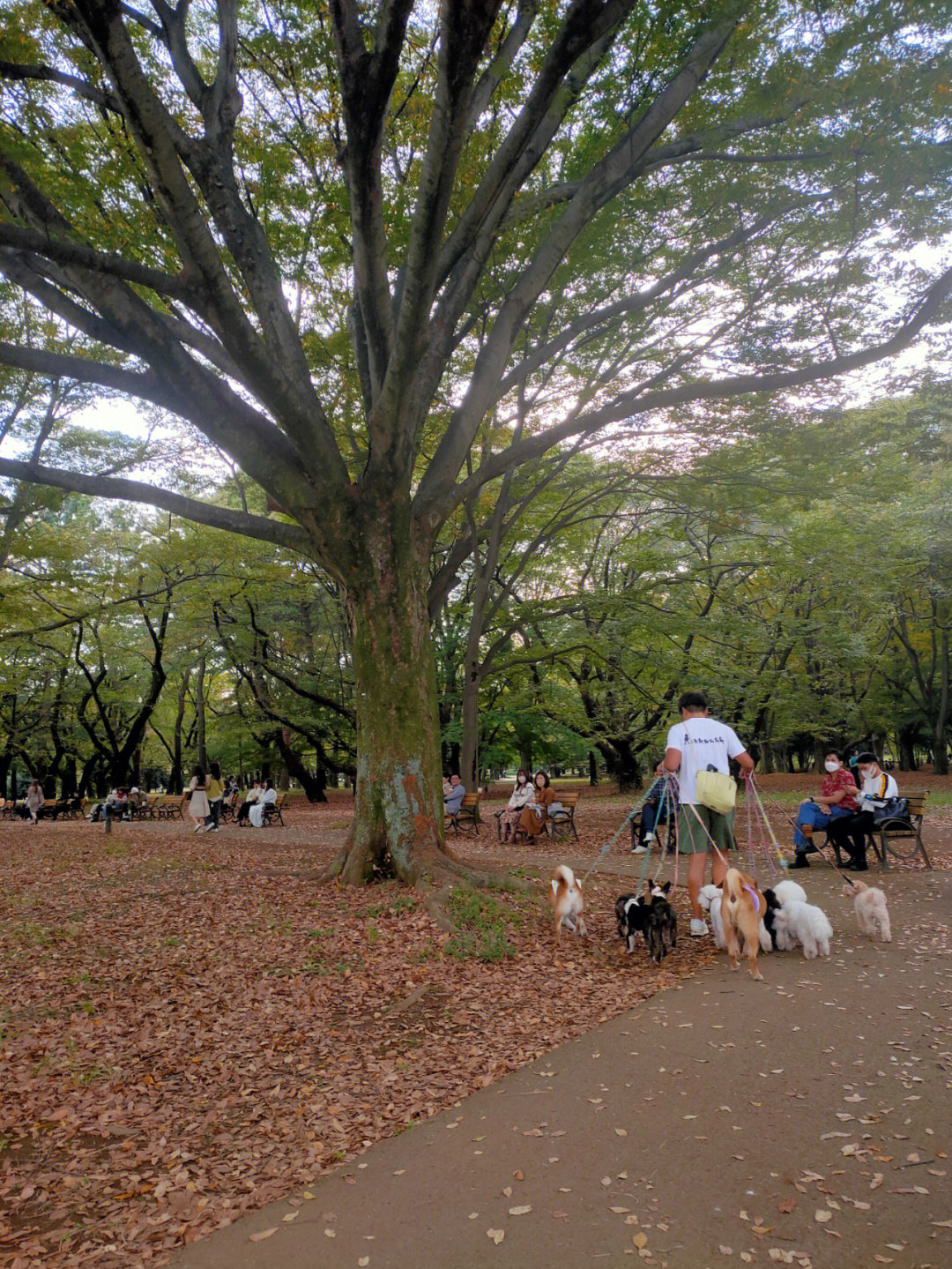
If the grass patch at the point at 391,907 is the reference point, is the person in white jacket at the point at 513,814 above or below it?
above

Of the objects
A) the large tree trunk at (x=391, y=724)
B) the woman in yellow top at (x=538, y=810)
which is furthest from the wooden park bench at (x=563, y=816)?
the large tree trunk at (x=391, y=724)

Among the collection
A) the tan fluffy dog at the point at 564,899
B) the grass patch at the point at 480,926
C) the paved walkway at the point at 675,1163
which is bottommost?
the paved walkway at the point at 675,1163

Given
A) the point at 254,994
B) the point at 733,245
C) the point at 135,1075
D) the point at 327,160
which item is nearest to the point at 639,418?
the point at 733,245

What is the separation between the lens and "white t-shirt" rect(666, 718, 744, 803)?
5766 millimetres

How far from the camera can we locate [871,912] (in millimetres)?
5613

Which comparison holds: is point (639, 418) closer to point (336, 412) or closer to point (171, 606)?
point (336, 412)

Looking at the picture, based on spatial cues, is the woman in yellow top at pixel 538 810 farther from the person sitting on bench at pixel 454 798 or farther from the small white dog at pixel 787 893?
the small white dog at pixel 787 893

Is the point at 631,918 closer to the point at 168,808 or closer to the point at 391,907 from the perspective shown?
the point at 391,907

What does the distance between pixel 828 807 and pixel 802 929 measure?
4.03 meters

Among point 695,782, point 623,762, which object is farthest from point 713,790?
point 623,762

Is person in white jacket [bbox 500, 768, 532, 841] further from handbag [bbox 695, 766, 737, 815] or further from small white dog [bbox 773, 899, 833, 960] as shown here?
small white dog [bbox 773, 899, 833, 960]

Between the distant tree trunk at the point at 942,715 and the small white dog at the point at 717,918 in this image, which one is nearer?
the small white dog at the point at 717,918

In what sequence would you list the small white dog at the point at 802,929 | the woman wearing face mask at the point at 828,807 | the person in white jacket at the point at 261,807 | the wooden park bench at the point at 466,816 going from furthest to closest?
the person in white jacket at the point at 261,807, the wooden park bench at the point at 466,816, the woman wearing face mask at the point at 828,807, the small white dog at the point at 802,929

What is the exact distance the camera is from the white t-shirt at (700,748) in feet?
18.9
